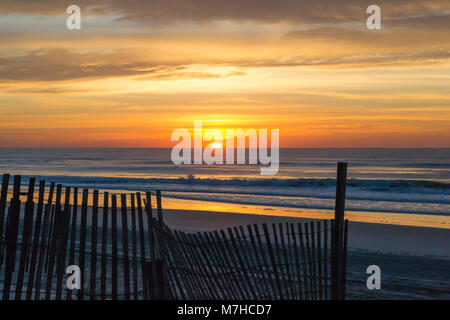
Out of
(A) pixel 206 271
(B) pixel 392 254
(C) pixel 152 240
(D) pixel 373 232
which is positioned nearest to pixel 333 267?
(A) pixel 206 271

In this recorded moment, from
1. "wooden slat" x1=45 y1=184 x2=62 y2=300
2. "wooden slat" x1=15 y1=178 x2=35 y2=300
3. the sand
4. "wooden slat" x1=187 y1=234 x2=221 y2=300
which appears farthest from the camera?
the sand

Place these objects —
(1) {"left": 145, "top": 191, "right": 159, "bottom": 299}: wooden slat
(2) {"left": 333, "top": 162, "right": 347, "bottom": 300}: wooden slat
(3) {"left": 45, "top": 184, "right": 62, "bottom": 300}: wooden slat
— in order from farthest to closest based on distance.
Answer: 1. (2) {"left": 333, "top": 162, "right": 347, "bottom": 300}: wooden slat
2. (3) {"left": 45, "top": 184, "right": 62, "bottom": 300}: wooden slat
3. (1) {"left": 145, "top": 191, "right": 159, "bottom": 299}: wooden slat

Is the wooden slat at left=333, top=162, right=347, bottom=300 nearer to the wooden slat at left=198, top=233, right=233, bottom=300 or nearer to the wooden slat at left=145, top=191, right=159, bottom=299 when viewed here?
the wooden slat at left=198, top=233, right=233, bottom=300

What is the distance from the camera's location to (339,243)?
20.2 ft

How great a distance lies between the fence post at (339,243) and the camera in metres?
6.09

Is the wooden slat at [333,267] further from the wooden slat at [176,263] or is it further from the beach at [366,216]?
the beach at [366,216]

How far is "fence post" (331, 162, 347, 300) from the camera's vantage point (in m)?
6.09

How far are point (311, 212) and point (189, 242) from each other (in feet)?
47.4

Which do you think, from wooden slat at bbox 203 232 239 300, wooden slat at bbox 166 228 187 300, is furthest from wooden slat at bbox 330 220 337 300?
wooden slat at bbox 166 228 187 300

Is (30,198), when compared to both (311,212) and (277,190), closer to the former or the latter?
(311,212)

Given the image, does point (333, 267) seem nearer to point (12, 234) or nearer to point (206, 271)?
point (206, 271)

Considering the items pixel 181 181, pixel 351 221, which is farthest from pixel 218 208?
pixel 181 181

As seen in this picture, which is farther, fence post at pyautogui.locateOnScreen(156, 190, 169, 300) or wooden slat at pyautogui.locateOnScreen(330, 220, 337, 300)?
wooden slat at pyautogui.locateOnScreen(330, 220, 337, 300)

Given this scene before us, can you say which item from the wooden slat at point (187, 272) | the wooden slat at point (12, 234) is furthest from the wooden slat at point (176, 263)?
the wooden slat at point (12, 234)
